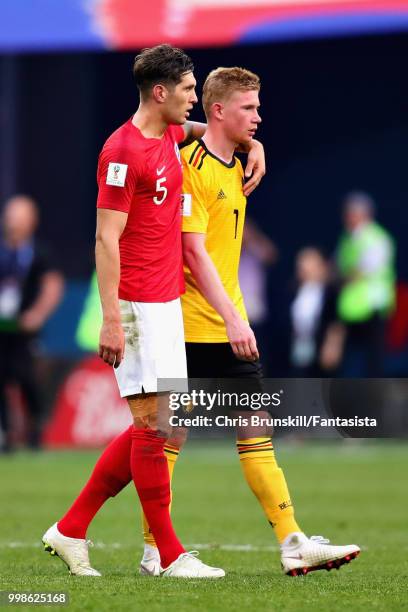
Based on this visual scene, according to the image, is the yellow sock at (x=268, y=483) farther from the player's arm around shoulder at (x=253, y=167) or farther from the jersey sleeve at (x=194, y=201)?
the player's arm around shoulder at (x=253, y=167)

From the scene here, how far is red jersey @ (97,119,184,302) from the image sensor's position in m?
6.09

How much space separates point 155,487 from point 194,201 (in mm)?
1242

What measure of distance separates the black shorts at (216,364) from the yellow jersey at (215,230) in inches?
1.4

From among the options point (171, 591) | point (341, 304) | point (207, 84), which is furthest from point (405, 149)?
point (171, 591)

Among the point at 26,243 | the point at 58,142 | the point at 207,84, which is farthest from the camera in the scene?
the point at 58,142

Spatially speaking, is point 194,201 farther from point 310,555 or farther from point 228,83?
point 310,555

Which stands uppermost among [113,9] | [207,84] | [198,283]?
[113,9]

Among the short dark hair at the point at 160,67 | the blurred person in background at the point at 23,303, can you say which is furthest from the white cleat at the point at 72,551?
the blurred person in background at the point at 23,303

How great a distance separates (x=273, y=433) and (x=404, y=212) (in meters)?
14.7

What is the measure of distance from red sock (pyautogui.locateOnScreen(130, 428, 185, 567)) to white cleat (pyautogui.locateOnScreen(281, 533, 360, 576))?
1.59 feet

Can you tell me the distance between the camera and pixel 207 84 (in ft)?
22.5

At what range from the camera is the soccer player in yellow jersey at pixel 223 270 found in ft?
21.1

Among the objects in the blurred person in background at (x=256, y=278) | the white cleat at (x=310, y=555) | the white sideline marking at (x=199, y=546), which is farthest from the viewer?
the blurred person in background at (x=256, y=278)

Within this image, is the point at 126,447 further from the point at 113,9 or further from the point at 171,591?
the point at 113,9
